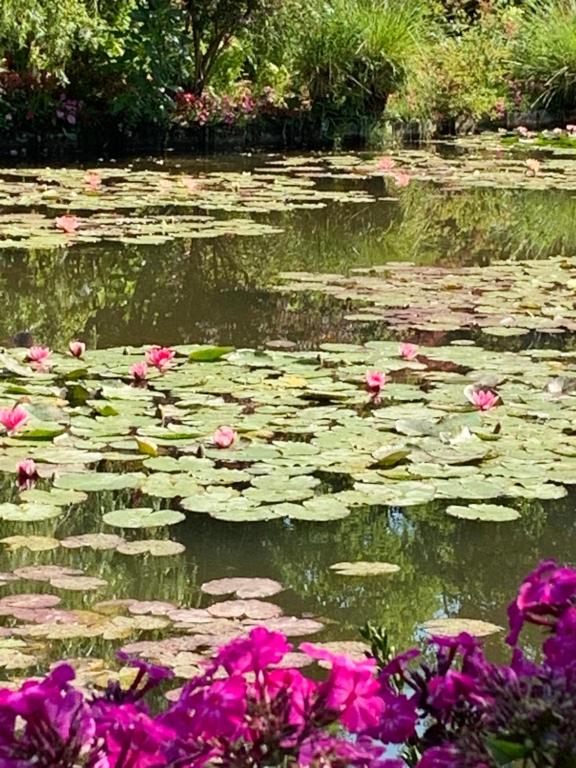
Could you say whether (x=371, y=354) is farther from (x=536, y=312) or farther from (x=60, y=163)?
A: (x=60, y=163)

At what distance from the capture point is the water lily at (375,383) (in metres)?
4.10

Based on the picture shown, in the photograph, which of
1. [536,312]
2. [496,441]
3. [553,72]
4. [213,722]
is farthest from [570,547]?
[553,72]

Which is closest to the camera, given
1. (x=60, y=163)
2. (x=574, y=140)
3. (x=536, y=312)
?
(x=536, y=312)

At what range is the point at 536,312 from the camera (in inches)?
221

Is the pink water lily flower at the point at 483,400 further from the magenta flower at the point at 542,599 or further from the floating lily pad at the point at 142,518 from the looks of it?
the magenta flower at the point at 542,599

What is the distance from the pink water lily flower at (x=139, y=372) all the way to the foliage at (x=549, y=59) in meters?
13.9

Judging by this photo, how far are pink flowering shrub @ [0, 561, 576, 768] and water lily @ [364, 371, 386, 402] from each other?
3.00 metres

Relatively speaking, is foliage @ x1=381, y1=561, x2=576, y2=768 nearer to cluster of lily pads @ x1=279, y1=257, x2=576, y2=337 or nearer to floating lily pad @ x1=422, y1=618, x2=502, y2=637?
floating lily pad @ x1=422, y1=618, x2=502, y2=637

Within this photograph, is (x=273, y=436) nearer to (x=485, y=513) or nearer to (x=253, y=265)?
(x=485, y=513)

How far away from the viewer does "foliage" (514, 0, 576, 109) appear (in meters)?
17.2

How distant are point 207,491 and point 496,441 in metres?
0.87

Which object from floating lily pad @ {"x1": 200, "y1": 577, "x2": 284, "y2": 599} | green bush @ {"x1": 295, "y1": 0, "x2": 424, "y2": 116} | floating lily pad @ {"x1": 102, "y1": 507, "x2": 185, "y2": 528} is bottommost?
floating lily pad @ {"x1": 200, "y1": 577, "x2": 284, "y2": 599}

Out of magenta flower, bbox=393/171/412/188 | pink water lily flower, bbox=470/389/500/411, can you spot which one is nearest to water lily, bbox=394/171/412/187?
magenta flower, bbox=393/171/412/188

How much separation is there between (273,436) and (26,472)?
728 mm
